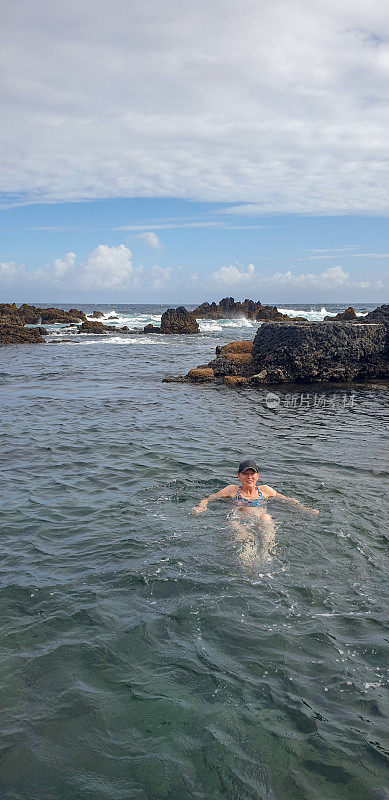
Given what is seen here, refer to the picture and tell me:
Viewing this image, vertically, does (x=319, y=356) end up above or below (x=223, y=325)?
below

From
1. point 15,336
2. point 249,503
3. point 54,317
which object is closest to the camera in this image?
point 249,503

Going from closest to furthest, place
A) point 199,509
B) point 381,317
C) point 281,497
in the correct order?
point 199,509
point 281,497
point 381,317

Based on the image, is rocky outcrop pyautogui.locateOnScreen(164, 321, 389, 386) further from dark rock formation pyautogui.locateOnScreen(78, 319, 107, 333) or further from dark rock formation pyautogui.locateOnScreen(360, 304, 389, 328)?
dark rock formation pyautogui.locateOnScreen(78, 319, 107, 333)

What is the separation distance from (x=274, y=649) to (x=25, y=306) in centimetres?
6248

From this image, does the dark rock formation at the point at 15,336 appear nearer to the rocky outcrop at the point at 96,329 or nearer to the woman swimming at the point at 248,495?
the rocky outcrop at the point at 96,329

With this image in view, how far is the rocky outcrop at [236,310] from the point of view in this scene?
242 feet

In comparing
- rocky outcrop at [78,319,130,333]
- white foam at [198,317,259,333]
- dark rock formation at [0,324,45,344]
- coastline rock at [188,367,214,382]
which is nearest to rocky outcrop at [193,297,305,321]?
white foam at [198,317,259,333]

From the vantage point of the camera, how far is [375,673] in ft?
12.9

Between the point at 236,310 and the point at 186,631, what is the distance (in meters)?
76.5

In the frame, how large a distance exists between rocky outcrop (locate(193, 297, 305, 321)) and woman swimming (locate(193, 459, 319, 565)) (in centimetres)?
6462

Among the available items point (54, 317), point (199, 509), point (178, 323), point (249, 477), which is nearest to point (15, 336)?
point (178, 323)

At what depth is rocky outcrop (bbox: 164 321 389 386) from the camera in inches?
738

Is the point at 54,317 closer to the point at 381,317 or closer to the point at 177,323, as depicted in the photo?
the point at 177,323

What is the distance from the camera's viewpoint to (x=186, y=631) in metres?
4.43
